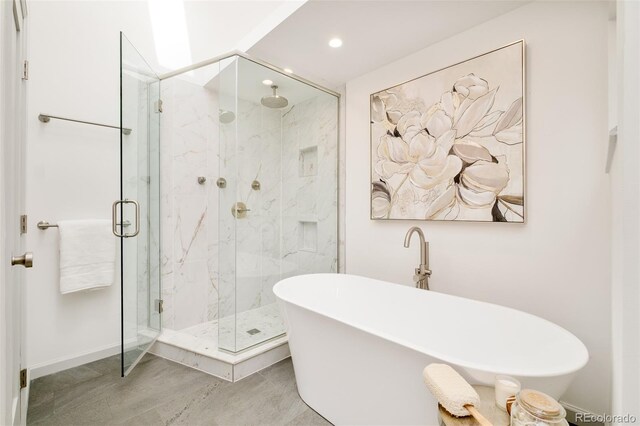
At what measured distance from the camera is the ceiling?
179 cm

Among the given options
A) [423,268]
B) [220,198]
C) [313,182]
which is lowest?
[423,268]

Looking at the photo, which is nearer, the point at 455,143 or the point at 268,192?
the point at 455,143

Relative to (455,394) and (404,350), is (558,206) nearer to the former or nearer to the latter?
(404,350)

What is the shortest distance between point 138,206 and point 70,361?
1.22 m

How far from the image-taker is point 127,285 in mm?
2053

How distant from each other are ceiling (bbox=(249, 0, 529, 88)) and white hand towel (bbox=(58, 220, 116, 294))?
184 cm

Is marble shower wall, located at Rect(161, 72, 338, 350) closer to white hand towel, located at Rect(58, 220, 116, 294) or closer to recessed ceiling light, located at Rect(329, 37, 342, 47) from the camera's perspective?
white hand towel, located at Rect(58, 220, 116, 294)

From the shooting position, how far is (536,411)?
2.49 feet

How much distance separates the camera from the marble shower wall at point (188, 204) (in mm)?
2623

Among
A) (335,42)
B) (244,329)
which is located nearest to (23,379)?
(244,329)

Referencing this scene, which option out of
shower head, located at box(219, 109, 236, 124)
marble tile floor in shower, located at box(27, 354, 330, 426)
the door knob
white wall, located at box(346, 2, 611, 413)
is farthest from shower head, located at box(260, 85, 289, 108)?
marble tile floor in shower, located at box(27, 354, 330, 426)

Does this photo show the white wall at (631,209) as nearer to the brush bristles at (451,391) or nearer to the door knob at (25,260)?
the brush bristles at (451,391)

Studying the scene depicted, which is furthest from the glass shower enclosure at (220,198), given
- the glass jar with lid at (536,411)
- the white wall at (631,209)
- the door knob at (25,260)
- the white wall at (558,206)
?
the white wall at (631,209)

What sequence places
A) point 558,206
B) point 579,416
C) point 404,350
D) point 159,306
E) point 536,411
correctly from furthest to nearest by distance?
1. point 159,306
2. point 558,206
3. point 579,416
4. point 404,350
5. point 536,411
